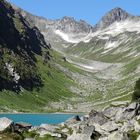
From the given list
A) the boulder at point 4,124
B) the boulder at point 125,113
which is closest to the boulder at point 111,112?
the boulder at point 125,113

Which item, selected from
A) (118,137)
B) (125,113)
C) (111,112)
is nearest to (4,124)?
(118,137)

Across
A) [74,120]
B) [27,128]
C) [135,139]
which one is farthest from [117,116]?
[135,139]

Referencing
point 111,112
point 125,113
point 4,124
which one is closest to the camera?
point 4,124

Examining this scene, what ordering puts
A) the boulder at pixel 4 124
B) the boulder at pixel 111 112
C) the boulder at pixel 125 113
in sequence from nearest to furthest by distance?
the boulder at pixel 4 124 → the boulder at pixel 125 113 → the boulder at pixel 111 112

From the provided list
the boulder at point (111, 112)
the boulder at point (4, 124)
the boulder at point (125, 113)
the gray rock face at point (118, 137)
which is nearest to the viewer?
the gray rock face at point (118, 137)

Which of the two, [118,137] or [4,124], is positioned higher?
[4,124]

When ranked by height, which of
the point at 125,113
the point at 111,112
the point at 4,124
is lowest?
the point at 4,124

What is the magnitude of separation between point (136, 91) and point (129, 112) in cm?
4603

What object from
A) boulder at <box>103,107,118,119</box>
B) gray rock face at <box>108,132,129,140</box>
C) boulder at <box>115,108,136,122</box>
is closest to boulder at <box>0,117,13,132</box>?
gray rock face at <box>108,132,129,140</box>

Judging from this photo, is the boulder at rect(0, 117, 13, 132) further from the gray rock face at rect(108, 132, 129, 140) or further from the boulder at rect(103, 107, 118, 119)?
the boulder at rect(103, 107, 118, 119)

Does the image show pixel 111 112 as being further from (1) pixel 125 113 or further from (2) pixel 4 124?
(2) pixel 4 124

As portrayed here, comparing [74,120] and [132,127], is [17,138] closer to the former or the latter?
[132,127]

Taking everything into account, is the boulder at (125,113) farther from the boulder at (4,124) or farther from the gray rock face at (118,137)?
the gray rock face at (118,137)

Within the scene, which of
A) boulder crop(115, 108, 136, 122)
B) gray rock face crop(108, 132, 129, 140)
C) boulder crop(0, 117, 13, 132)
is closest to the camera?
gray rock face crop(108, 132, 129, 140)
